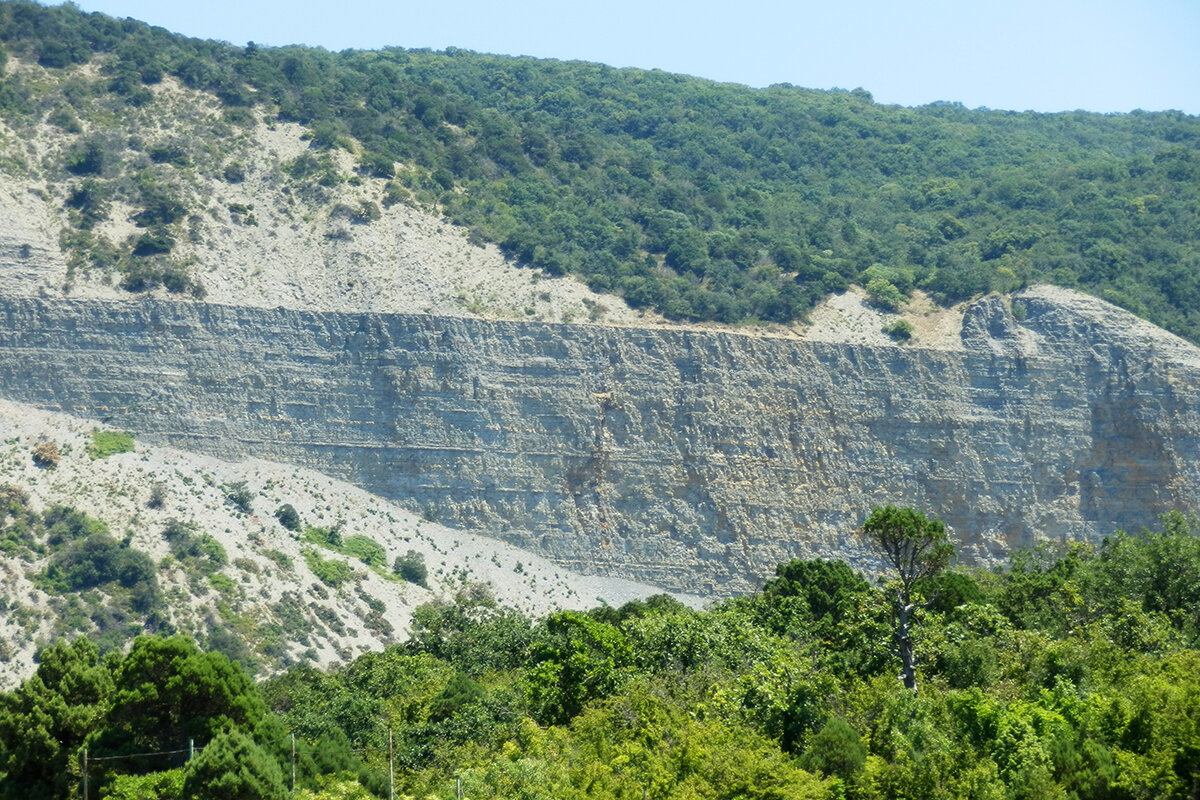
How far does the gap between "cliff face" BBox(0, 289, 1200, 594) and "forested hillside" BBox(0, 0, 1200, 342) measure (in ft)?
13.8

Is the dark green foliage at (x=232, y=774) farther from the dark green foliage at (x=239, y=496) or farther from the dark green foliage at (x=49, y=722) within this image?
the dark green foliage at (x=239, y=496)

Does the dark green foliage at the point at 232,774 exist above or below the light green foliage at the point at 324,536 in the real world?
above

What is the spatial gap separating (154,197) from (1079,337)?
1446 inches

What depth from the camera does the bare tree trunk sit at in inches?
1347

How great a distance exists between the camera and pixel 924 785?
89.2 feet

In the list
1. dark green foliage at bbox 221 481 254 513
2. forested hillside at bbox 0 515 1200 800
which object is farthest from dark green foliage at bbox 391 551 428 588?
forested hillside at bbox 0 515 1200 800

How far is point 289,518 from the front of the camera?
203 feet

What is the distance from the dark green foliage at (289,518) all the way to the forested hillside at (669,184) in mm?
10934

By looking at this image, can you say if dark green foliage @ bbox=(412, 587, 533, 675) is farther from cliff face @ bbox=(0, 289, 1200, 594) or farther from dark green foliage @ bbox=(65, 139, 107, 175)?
dark green foliage @ bbox=(65, 139, 107, 175)

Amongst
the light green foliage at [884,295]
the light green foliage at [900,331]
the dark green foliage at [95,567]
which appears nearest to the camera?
the dark green foliage at [95,567]

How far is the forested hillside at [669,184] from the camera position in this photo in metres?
74.6

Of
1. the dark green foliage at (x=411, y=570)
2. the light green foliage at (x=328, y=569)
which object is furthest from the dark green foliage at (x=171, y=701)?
the dark green foliage at (x=411, y=570)

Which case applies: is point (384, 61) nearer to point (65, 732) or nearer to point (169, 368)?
point (169, 368)

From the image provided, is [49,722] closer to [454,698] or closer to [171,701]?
[171,701]
